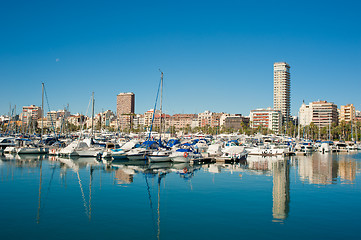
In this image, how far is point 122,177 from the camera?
1401 inches

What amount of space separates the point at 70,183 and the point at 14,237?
598 inches

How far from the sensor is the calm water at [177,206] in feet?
57.3

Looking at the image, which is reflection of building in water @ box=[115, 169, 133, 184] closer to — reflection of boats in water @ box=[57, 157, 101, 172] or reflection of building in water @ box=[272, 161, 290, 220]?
reflection of boats in water @ box=[57, 157, 101, 172]

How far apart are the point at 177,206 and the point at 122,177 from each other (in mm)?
14111

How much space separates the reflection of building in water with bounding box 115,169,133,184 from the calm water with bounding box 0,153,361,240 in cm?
10

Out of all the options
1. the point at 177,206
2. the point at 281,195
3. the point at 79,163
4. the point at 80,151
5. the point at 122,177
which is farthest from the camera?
the point at 80,151

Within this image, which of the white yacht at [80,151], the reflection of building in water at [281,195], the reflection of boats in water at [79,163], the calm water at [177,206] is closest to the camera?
the calm water at [177,206]

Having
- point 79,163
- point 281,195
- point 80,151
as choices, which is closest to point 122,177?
point 79,163

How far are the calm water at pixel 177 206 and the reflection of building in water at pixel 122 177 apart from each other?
10 centimetres

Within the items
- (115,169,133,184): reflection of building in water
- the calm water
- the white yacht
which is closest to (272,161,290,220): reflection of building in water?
the calm water

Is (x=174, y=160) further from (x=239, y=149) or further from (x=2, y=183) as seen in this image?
(x=2, y=183)

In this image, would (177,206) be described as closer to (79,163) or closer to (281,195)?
(281,195)

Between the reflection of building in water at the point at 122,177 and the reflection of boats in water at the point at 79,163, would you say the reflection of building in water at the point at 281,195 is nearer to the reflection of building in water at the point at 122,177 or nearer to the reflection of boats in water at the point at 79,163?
the reflection of building in water at the point at 122,177

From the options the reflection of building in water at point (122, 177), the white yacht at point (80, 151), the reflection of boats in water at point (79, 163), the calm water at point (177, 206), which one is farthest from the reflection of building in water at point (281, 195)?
the white yacht at point (80, 151)
